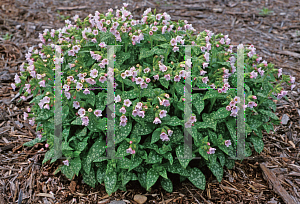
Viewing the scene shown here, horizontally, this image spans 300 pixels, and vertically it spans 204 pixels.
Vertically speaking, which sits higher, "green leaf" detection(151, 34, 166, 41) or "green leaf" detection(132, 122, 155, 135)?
"green leaf" detection(151, 34, 166, 41)

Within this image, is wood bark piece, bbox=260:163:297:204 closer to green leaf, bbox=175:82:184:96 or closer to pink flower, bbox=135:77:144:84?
green leaf, bbox=175:82:184:96

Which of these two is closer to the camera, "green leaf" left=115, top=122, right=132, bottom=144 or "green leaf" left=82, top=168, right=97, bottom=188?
"green leaf" left=115, top=122, right=132, bottom=144

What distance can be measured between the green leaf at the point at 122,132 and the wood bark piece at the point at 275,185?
1.77 metres

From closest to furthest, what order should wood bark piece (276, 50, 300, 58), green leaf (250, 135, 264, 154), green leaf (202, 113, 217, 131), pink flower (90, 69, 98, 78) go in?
pink flower (90, 69, 98, 78)
green leaf (202, 113, 217, 131)
green leaf (250, 135, 264, 154)
wood bark piece (276, 50, 300, 58)

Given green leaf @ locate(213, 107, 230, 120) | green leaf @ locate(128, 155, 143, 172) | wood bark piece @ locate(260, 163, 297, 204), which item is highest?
green leaf @ locate(213, 107, 230, 120)

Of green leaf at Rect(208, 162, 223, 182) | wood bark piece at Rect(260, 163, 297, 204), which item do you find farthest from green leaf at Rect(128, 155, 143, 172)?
wood bark piece at Rect(260, 163, 297, 204)

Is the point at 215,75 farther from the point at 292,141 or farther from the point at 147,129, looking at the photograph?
the point at 292,141

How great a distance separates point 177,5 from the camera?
686 cm

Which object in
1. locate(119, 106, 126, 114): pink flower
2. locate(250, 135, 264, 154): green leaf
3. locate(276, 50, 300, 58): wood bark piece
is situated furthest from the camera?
locate(276, 50, 300, 58): wood bark piece

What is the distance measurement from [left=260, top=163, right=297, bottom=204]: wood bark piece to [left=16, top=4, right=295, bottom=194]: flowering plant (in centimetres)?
34

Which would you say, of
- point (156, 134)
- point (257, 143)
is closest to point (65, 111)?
point (156, 134)

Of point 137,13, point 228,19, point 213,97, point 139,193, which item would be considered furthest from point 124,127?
point 228,19

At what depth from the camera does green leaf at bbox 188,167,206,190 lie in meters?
2.87

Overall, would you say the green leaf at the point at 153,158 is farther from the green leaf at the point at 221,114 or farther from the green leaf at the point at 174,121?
the green leaf at the point at 221,114
